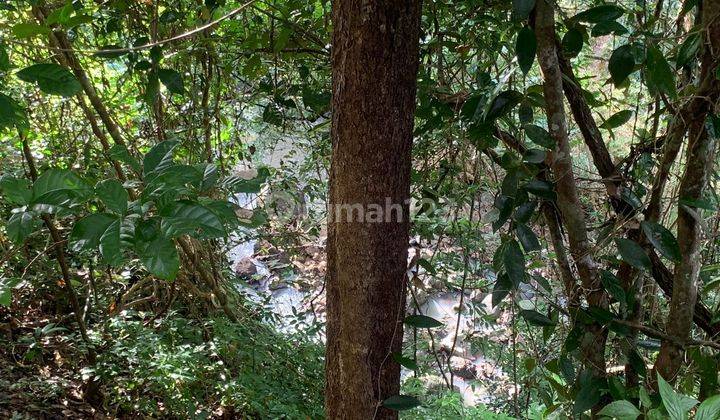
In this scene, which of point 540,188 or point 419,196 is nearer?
point 540,188

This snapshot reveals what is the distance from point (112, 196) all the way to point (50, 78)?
181 mm

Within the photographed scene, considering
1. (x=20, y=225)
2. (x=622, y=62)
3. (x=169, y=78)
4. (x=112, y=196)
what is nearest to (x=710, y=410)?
(x=622, y=62)

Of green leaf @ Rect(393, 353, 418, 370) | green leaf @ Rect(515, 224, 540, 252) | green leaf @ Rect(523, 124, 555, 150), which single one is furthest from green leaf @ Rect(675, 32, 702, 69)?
green leaf @ Rect(393, 353, 418, 370)

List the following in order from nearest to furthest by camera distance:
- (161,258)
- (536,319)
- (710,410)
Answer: (161,258), (710,410), (536,319)

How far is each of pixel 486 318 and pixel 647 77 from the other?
1212mm

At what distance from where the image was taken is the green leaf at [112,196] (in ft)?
2.22

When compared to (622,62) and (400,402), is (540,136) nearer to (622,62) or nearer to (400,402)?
(622,62)

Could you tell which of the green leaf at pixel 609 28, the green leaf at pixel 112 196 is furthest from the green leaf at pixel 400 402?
the green leaf at pixel 609 28

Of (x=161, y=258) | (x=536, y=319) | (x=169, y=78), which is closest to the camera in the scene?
(x=161, y=258)

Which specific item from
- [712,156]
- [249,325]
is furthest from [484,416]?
[712,156]

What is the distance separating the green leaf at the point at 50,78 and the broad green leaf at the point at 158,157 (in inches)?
4.8

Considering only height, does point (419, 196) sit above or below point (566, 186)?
above

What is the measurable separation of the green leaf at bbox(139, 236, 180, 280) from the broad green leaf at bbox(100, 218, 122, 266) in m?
0.03

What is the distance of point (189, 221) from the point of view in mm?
648
